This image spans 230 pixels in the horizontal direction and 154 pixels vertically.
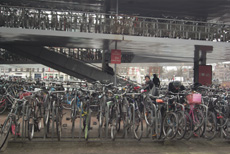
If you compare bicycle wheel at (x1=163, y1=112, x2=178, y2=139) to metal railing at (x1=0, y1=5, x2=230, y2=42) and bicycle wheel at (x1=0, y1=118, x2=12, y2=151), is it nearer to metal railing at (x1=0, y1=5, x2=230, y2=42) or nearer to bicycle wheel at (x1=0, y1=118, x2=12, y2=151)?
bicycle wheel at (x1=0, y1=118, x2=12, y2=151)

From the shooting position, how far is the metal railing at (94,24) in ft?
34.4

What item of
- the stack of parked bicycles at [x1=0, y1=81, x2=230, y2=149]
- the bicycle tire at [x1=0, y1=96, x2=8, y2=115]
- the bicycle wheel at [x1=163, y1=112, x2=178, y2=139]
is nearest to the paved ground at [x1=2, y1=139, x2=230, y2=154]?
the stack of parked bicycles at [x1=0, y1=81, x2=230, y2=149]

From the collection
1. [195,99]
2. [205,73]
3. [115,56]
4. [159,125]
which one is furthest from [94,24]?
[205,73]

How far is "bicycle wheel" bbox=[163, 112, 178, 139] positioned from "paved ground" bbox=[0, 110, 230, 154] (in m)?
0.29

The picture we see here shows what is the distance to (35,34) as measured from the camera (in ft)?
31.9

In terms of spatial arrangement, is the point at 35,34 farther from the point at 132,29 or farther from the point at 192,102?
the point at 192,102

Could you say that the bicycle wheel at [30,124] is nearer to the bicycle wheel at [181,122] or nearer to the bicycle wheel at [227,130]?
the bicycle wheel at [181,122]

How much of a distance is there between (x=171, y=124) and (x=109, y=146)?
5.24 ft

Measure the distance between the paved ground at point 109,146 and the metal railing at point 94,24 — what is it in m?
6.57

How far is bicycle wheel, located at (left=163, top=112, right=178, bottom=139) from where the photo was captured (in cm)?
527

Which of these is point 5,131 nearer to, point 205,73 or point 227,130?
point 227,130

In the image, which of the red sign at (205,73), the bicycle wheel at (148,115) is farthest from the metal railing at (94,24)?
the bicycle wheel at (148,115)

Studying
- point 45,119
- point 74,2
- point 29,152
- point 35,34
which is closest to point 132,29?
point 35,34

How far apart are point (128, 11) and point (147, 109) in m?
11.6
